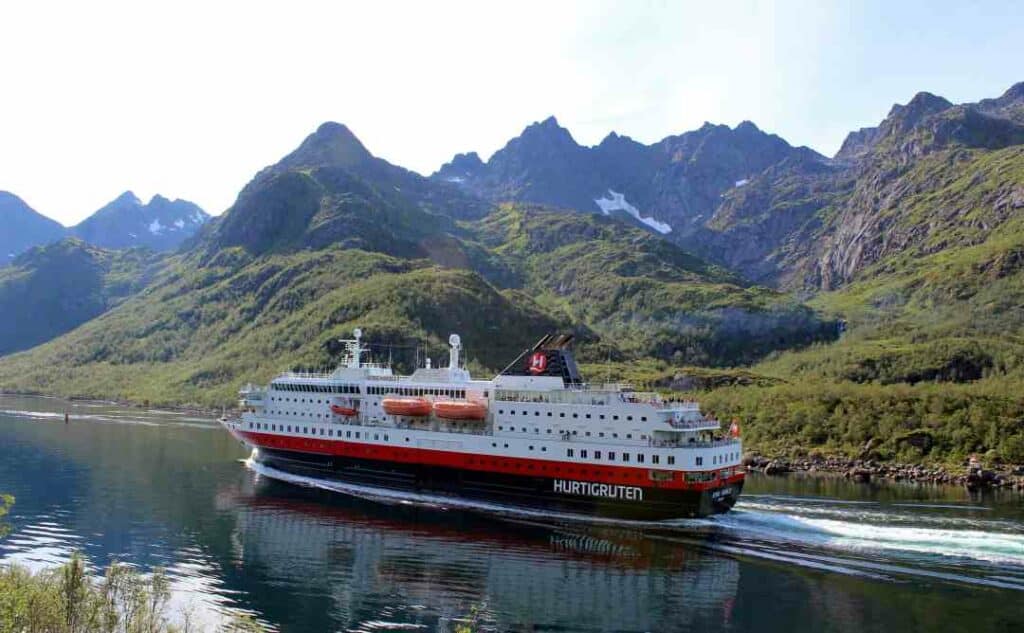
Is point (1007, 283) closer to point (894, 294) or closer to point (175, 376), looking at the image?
point (894, 294)

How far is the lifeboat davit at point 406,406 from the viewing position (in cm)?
4941

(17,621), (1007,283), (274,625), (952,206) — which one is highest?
(952,206)

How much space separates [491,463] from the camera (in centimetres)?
4606

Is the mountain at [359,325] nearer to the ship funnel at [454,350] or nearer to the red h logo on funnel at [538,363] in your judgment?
the ship funnel at [454,350]

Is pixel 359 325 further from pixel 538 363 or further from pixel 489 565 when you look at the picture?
pixel 489 565

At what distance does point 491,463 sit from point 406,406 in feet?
24.6

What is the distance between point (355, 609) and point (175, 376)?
140 metres

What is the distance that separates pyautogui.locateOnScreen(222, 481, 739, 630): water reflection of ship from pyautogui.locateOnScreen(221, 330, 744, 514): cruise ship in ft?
8.22

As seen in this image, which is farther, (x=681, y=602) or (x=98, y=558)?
(x=98, y=558)

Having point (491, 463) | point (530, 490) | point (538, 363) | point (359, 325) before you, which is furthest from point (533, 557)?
point (359, 325)

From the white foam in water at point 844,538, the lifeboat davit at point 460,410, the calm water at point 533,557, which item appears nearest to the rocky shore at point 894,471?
the calm water at point 533,557

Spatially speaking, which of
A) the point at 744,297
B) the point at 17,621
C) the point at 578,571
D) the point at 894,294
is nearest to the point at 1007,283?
the point at 894,294

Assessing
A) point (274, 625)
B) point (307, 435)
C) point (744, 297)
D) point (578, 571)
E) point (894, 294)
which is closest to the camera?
point (274, 625)

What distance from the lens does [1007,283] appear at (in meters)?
142
